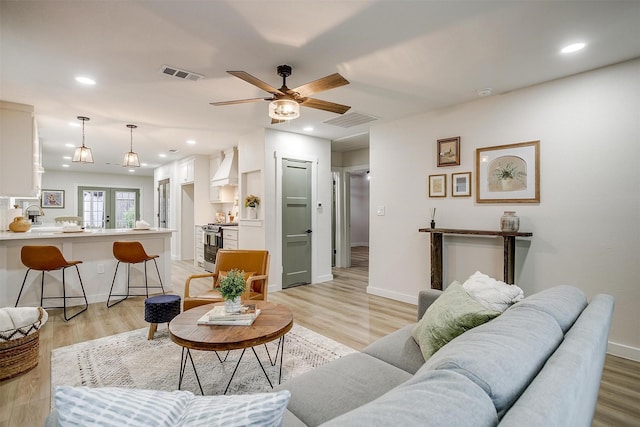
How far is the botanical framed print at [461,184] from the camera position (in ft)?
12.4

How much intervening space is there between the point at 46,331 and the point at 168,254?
186 cm

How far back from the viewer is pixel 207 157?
762 centimetres

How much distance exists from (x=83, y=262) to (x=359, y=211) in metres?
8.03

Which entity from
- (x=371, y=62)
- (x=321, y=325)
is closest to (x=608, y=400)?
(x=321, y=325)

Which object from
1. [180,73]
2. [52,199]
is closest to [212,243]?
[180,73]

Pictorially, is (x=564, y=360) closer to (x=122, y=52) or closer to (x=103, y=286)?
(x=122, y=52)

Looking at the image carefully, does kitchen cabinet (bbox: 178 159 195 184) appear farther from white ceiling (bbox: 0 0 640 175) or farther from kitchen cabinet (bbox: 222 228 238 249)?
white ceiling (bbox: 0 0 640 175)

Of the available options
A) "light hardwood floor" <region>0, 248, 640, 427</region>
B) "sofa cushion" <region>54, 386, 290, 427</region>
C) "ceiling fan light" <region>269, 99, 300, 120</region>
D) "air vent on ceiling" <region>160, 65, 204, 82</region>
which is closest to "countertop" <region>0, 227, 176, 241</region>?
"light hardwood floor" <region>0, 248, 640, 427</region>

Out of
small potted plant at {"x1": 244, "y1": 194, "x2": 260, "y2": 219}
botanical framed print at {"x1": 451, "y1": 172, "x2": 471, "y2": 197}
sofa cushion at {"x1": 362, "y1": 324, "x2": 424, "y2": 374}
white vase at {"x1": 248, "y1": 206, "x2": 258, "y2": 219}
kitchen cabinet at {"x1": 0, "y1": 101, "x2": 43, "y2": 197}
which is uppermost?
kitchen cabinet at {"x1": 0, "y1": 101, "x2": 43, "y2": 197}

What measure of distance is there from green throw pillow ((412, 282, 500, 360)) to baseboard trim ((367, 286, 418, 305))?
2.69m

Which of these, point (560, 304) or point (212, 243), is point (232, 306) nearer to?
point (560, 304)

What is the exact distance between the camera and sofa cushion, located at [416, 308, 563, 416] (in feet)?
2.61

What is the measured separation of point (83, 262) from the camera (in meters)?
4.30

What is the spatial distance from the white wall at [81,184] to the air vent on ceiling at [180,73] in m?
10.0
